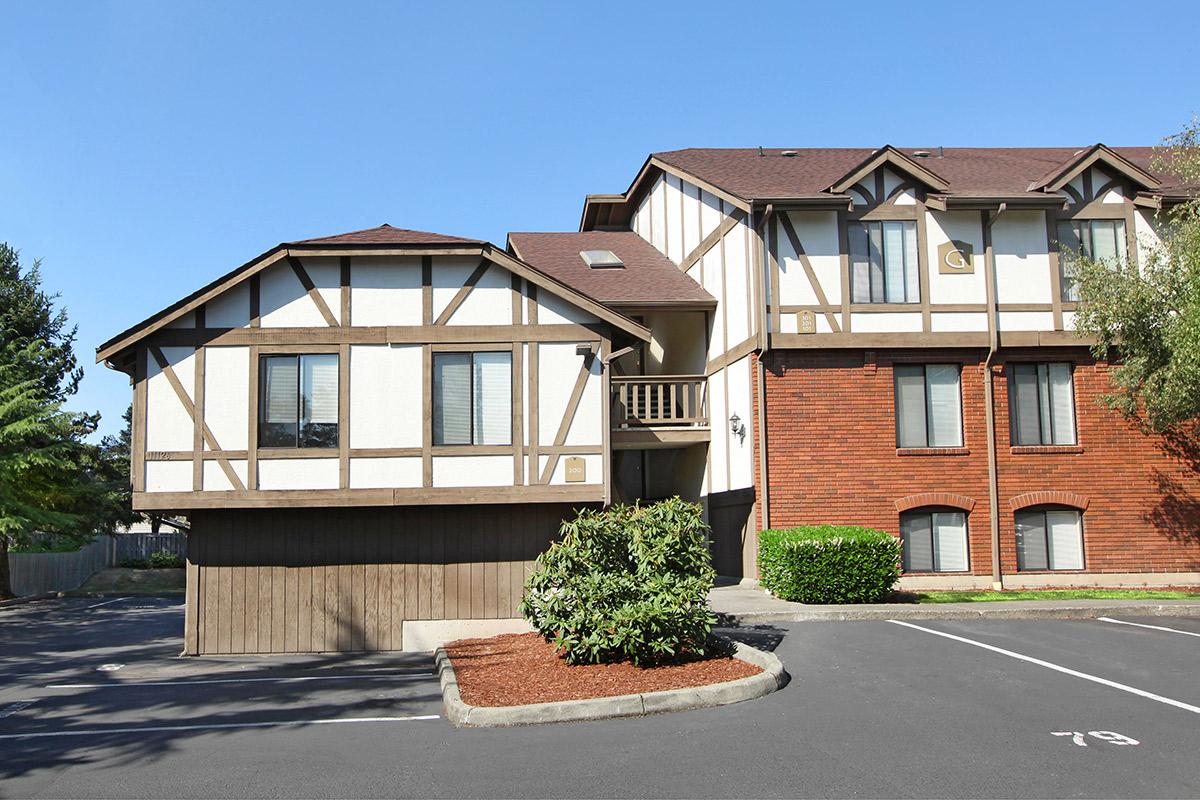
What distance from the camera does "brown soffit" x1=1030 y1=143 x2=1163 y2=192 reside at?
822 inches

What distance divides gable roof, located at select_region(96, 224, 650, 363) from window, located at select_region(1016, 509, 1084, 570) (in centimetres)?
919

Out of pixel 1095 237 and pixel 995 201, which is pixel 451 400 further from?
pixel 1095 237

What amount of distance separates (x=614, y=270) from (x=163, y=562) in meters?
22.8

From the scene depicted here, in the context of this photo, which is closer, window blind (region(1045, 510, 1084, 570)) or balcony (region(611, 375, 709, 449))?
window blind (region(1045, 510, 1084, 570))

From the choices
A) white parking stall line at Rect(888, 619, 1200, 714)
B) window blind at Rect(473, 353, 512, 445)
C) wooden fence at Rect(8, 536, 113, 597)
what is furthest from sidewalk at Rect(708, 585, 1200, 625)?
wooden fence at Rect(8, 536, 113, 597)

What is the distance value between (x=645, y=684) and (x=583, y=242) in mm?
19329

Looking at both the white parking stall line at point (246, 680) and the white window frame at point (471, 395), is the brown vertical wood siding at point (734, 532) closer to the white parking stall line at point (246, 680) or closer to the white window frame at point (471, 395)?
the white window frame at point (471, 395)

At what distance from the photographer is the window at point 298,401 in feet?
54.7

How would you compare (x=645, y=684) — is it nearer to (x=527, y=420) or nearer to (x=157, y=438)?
(x=527, y=420)

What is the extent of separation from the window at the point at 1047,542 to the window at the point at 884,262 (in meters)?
4.87

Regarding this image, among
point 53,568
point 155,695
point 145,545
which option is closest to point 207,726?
point 155,695

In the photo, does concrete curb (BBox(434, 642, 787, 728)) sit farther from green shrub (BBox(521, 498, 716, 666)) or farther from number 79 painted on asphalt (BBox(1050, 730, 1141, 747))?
number 79 painted on asphalt (BBox(1050, 730, 1141, 747))

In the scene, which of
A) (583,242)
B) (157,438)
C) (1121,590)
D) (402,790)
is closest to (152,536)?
(583,242)

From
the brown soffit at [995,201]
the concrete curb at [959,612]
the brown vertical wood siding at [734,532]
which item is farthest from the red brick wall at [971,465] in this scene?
the concrete curb at [959,612]
